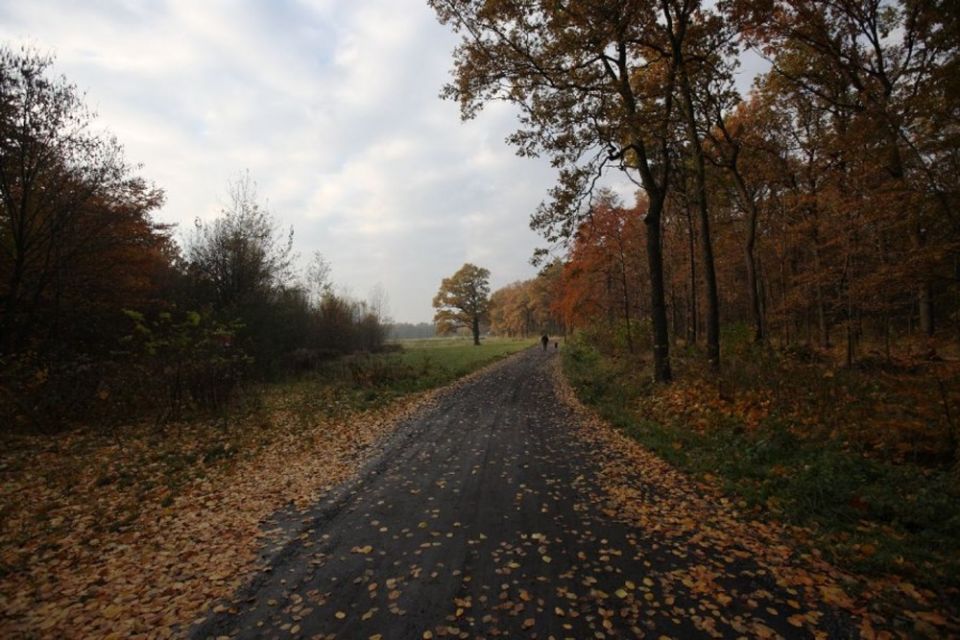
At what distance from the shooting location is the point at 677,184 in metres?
15.4

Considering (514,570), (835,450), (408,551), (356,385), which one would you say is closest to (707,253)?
(835,450)

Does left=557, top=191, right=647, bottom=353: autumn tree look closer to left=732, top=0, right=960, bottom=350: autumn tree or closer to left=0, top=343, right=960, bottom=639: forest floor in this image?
left=732, top=0, right=960, bottom=350: autumn tree

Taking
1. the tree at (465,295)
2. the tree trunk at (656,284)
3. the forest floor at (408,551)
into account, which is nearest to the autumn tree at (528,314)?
the tree at (465,295)

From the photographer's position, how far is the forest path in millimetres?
3680

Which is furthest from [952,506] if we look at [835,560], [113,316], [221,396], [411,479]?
[113,316]

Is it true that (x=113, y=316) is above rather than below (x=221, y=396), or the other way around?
above

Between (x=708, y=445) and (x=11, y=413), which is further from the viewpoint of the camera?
(x=11, y=413)

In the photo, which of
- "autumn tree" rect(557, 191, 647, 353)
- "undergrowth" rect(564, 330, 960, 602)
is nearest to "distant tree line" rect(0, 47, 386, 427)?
"undergrowth" rect(564, 330, 960, 602)

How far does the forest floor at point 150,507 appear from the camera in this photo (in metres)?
4.17

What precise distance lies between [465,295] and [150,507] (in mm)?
53499

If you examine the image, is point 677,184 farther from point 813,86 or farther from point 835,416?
point 835,416

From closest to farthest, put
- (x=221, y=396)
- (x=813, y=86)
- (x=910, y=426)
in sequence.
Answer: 1. (x=910, y=426)
2. (x=221, y=396)
3. (x=813, y=86)

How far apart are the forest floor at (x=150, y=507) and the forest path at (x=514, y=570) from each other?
699mm

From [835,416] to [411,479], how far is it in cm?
755
